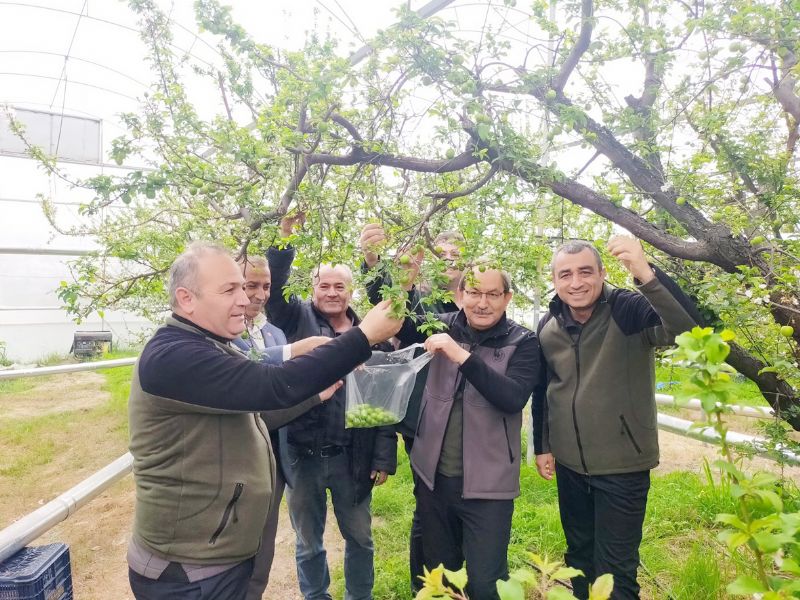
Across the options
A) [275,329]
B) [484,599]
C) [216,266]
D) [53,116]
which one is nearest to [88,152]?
[53,116]

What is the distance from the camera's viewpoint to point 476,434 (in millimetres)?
2574

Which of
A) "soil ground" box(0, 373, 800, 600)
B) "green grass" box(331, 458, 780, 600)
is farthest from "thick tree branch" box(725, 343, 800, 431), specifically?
"soil ground" box(0, 373, 800, 600)

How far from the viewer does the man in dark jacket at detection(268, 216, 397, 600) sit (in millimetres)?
3031

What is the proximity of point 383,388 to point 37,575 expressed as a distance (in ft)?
6.70

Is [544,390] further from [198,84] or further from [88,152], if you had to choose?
[88,152]

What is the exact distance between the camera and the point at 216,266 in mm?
1991

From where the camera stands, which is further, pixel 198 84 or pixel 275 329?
pixel 198 84

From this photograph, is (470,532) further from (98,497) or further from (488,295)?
(98,497)

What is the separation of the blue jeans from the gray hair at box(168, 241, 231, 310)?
1490mm

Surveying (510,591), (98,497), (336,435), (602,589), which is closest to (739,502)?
(602,589)

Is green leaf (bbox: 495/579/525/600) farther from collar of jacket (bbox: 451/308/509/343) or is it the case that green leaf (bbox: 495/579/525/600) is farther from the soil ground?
the soil ground

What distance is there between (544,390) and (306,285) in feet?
5.15

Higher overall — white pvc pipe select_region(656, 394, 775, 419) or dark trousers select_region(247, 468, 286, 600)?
white pvc pipe select_region(656, 394, 775, 419)

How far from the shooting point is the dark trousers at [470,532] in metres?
2.52
